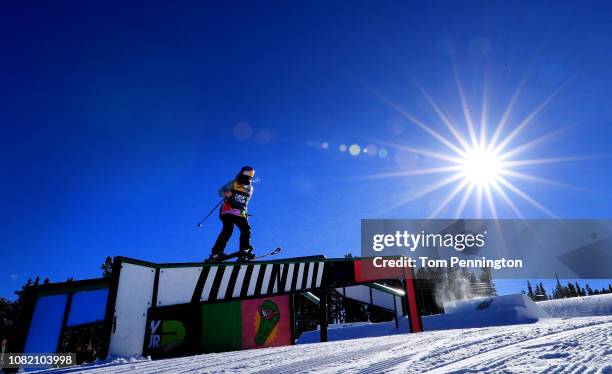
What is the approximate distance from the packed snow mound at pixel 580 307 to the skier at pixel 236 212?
1479 centimetres

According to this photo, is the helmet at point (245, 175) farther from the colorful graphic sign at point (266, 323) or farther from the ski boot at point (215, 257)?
the colorful graphic sign at point (266, 323)

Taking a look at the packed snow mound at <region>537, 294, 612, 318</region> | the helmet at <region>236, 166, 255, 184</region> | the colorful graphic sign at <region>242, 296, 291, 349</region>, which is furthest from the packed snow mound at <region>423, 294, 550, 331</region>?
the helmet at <region>236, 166, 255, 184</region>

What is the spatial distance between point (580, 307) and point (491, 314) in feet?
16.5

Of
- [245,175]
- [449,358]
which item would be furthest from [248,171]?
[449,358]

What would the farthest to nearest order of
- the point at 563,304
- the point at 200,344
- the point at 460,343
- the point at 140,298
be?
the point at 563,304
the point at 200,344
the point at 140,298
the point at 460,343

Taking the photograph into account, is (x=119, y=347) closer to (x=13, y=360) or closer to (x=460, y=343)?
(x=13, y=360)

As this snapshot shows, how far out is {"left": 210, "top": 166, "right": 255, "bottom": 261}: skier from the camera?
8.30 meters

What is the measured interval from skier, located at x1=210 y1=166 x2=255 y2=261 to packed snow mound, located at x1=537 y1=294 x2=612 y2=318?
14.8 meters

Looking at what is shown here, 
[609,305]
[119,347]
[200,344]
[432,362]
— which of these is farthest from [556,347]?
[609,305]

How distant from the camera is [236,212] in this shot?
8.39 meters

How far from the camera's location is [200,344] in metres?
7.58

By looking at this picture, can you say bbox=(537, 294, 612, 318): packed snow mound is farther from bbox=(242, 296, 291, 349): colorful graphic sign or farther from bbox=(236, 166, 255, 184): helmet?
bbox=(236, 166, 255, 184): helmet

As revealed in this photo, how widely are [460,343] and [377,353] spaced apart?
41.9 inches

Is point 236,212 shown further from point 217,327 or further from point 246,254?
point 217,327
